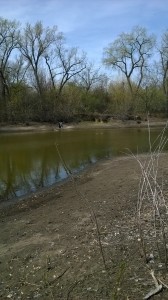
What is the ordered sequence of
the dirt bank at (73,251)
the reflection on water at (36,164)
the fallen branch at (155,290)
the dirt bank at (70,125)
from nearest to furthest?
the fallen branch at (155,290) < the dirt bank at (73,251) < the reflection on water at (36,164) < the dirt bank at (70,125)

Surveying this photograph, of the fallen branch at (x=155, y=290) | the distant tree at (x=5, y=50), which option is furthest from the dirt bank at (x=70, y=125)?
the fallen branch at (x=155, y=290)

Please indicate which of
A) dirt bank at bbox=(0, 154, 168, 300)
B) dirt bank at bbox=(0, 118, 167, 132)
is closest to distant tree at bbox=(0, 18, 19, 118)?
dirt bank at bbox=(0, 118, 167, 132)

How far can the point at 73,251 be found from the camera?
6.94m

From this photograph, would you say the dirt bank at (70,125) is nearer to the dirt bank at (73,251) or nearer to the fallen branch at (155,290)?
the dirt bank at (73,251)

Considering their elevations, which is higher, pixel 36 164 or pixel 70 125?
pixel 70 125

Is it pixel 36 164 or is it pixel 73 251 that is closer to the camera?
pixel 73 251

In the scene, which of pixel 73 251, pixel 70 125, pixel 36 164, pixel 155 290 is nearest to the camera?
pixel 155 290

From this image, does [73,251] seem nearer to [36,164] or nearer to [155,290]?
[155,290]

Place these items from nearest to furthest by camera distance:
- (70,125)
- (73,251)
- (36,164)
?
(73,251), (36,164), (70,125)

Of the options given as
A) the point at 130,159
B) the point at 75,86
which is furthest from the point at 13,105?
the point at 130,159

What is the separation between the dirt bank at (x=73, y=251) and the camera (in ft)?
18.0

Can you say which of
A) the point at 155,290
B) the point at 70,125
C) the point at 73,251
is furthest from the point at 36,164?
the point at 70,125

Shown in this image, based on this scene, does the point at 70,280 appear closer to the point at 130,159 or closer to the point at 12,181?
the point at 12,181

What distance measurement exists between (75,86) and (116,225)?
61.5m
